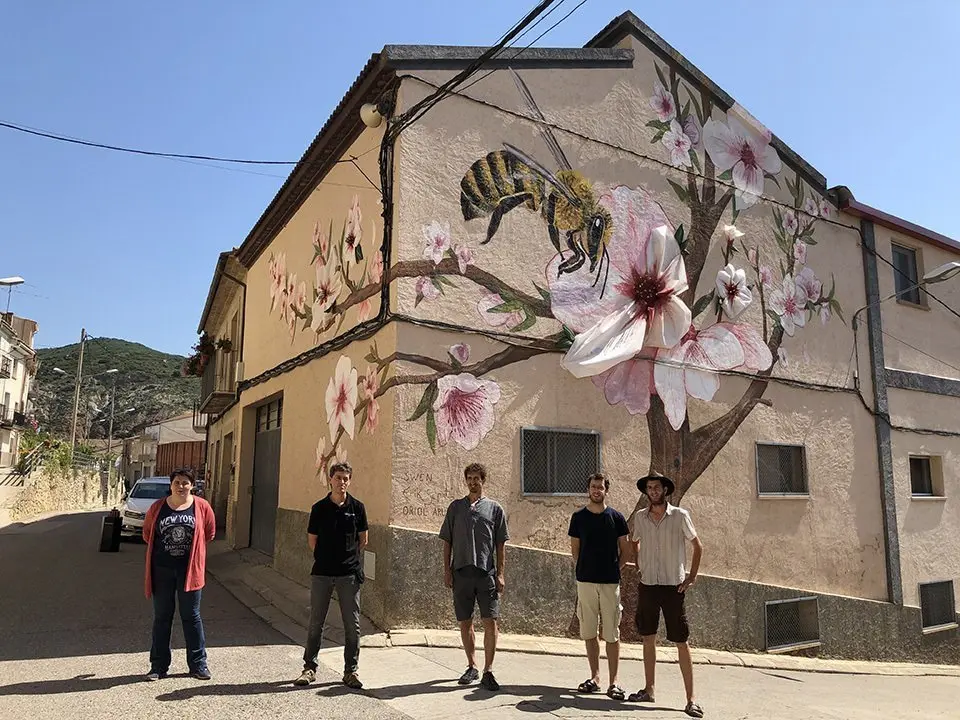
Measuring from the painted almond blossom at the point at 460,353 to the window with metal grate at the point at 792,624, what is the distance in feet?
17.6

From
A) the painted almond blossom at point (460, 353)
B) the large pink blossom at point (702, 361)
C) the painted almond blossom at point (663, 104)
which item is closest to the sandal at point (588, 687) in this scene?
the painted almond blossom at point (460, 353)

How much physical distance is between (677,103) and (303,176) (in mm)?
5432

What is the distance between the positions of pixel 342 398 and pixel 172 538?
335 centimetres

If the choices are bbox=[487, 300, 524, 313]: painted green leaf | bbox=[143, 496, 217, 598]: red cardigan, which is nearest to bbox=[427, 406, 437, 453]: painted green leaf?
bbox=[487, 300, 524, 313]: painted green leaf

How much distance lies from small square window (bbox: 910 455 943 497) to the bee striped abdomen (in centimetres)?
815

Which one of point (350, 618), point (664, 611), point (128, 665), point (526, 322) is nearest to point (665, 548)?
point (664, 611)

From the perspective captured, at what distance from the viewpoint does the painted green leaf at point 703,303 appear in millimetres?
9922

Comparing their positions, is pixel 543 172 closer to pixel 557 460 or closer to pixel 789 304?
pixel 557 460

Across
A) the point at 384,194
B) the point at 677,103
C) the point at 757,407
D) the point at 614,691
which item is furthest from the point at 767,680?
the point at 677,103

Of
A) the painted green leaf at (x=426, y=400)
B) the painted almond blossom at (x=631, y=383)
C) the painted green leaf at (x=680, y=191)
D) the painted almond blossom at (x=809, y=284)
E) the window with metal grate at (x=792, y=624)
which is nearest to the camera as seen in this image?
the painted green leaf at (x=426, y=400)

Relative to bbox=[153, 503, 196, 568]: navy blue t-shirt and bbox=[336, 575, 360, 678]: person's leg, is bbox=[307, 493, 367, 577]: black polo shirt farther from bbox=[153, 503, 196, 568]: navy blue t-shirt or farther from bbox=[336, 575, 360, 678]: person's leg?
bbox=[153, 503, 196, 568]: navy blue t-shirt

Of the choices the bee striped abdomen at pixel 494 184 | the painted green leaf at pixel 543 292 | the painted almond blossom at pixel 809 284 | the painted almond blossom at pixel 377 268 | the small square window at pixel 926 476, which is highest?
the bee striped abdomen at pixel 494 184

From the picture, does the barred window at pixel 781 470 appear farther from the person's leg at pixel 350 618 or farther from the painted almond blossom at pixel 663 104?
the person's leg at pixel 350 618

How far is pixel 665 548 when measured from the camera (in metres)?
5.63
